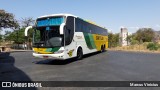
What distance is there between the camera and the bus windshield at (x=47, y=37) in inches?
537

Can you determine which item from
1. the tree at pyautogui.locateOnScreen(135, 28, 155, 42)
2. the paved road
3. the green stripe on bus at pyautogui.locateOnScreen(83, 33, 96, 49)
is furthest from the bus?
the tree at pyautogui.locateOnScreen(135, 28, 155, 42)

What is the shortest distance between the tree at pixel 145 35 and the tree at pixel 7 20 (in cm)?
4177

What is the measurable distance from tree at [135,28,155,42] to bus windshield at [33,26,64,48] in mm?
58521

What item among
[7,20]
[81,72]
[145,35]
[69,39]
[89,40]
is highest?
[7,20]

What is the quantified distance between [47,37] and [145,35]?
60.5 meters

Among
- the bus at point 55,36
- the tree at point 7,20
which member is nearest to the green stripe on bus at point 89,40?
the bus at point 55,36

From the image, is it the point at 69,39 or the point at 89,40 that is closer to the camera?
the point at 69,39

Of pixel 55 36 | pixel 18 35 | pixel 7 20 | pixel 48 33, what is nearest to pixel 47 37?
pixel 48 33

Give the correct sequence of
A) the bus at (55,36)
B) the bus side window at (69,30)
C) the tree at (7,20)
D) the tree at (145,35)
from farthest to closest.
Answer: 1. the tree at (145,35)
2. the tree at (7,20)
3. the bus side window at (69,30)
4. the bus at (55,36)

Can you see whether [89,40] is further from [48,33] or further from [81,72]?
[81,72]

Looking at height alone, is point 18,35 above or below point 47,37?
above

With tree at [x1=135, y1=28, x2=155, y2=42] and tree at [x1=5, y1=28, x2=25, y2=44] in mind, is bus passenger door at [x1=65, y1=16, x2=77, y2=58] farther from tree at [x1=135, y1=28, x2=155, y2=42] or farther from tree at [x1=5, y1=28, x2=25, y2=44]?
tree at [x1=135, y1=28, x2=155, y2=42]

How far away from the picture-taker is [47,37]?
45.6 feet

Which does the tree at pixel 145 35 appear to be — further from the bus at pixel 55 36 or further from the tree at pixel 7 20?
the bus at pixel 55 36
